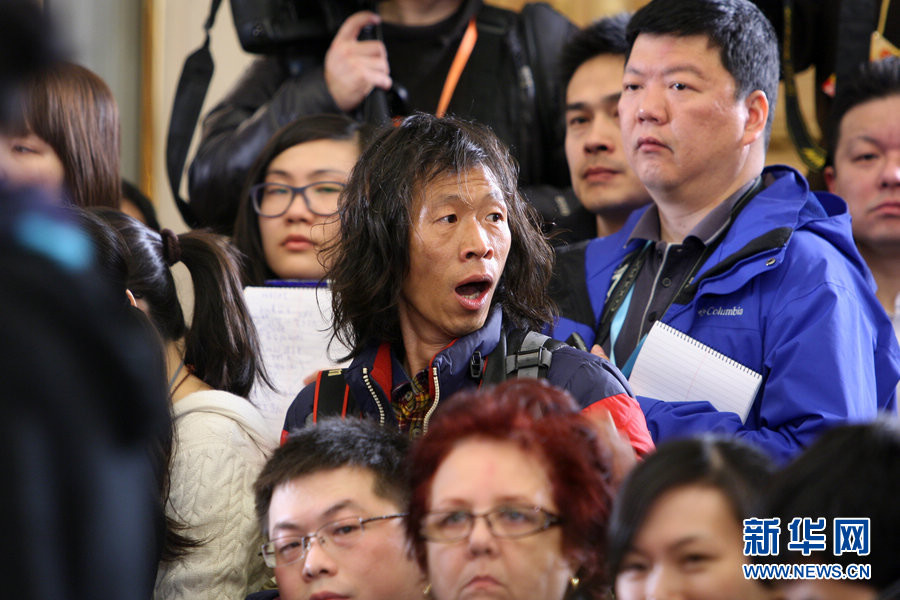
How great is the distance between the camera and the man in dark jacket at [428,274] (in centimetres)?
185

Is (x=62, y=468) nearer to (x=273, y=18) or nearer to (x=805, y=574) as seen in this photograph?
(x=805, y=574)

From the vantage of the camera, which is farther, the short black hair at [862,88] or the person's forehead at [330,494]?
the short black hair at [862,88]

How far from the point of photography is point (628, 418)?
1.68 metres

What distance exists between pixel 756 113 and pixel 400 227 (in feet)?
3.20

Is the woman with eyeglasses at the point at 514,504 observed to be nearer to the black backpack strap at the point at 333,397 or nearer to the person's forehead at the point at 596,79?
the black backpack strap at the point at 333,397

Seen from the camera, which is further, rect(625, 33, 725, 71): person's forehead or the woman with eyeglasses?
rect(625, 33, 725, 71): person's forehead

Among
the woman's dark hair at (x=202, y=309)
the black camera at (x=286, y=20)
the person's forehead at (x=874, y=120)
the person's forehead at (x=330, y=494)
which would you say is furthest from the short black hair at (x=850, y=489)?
the black camera at (x=286, y=20)

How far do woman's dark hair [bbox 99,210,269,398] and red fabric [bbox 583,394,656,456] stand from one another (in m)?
0.88

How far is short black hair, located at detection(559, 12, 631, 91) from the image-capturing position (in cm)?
296

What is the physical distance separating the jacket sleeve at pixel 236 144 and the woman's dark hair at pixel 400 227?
1.07m

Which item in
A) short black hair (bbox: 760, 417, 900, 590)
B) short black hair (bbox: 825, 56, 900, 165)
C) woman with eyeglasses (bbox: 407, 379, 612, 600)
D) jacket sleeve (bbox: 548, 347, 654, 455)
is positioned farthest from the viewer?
short black hair (bbox: 825, 56, 900, 165)

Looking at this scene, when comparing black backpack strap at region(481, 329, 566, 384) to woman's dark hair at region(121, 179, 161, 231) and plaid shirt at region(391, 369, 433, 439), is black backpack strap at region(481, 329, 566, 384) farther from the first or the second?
woman's dark hair at region(121, 179, 161, 231)

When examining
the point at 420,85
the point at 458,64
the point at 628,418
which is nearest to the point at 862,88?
the point at 458,64

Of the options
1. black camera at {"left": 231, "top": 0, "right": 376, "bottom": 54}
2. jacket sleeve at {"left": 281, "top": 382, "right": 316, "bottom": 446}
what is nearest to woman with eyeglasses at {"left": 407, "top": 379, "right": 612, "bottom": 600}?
jacket sleeve at {"left": 281, "top": 382, "right": 316, "bottom": 446}
